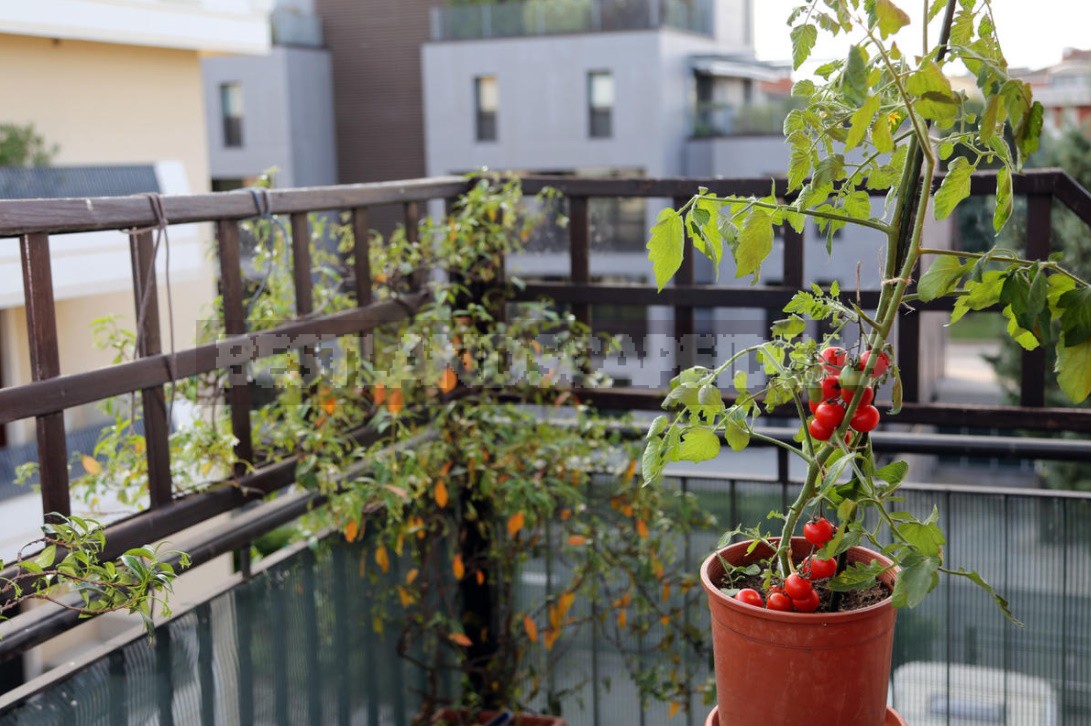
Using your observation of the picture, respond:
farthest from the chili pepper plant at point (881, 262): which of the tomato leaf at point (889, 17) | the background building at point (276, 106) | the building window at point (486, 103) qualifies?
the background building at point (276, 106)

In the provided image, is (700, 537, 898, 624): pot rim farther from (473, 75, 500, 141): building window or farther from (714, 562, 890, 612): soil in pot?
(473, 75, 500, 141): building window

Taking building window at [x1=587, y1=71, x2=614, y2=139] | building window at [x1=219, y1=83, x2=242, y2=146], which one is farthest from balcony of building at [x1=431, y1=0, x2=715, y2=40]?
building window at [x1=219, y1=83, x2=242, y2=146]

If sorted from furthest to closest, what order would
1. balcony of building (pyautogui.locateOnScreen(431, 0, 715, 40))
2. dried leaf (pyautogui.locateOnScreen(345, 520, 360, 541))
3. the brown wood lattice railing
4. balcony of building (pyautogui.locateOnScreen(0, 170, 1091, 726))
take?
balcony of building (pyautogui.locateOnScreen(431, 0, 715, 40)) → dried leaf (pyautogui.locateOnScreen(345, 520, 360, 541)) → balcony of building (pyautogui.locateOnScreen(0, 170, 1091, 726)) → the brown wood lattice railing

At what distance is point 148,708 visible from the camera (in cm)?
180

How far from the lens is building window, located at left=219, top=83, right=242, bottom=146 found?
17.2 m

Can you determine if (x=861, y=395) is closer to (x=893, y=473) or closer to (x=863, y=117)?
(x=893, y=473)

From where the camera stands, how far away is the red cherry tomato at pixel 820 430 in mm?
1284

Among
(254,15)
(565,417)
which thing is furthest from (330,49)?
(565,417)

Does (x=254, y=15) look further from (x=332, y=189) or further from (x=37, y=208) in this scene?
(x=37, y=208)

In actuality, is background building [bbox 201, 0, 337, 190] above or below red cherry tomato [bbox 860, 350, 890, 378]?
above

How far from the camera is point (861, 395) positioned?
4.15 ft

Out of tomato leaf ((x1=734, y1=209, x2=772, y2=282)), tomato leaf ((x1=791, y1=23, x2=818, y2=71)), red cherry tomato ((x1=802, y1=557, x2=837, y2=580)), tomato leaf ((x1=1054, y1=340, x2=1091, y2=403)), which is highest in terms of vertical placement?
tomato leaf ((x1=791, y1=23, x2=818, y2=71))

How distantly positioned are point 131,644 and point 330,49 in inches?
675

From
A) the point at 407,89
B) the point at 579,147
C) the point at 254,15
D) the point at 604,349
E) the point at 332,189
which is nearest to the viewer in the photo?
the point at 332,189
